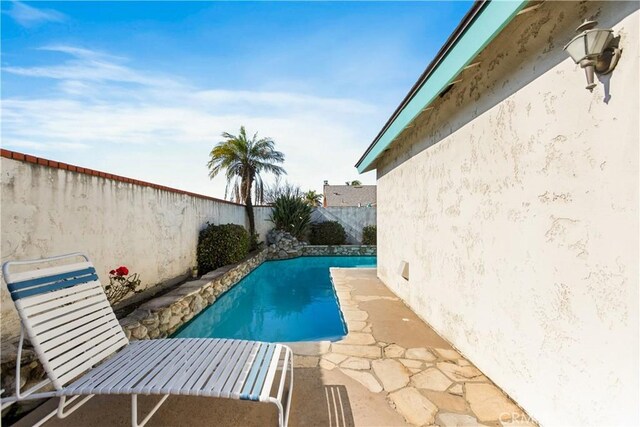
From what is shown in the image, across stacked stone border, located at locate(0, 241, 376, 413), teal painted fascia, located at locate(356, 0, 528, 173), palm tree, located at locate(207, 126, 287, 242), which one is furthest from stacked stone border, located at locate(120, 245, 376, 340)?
palm tree, located at locate(207, 126, 287, 242)

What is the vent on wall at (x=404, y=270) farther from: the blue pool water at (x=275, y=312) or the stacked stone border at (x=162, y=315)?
the stacked stone border at (x=162, y=315)

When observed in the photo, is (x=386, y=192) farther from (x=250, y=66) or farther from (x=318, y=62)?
(x=250, y=66)

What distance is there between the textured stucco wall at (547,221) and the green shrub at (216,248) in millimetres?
7900

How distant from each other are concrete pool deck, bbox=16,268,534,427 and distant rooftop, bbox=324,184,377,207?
32.4 meters

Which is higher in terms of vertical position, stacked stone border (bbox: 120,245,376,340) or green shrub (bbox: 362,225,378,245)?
green shrub (bbox: 362,225,378,245)

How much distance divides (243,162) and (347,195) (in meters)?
20.9

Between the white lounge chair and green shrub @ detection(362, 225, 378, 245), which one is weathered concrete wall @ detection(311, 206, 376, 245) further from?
the white lounge chair

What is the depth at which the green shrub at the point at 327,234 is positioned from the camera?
18922 mm

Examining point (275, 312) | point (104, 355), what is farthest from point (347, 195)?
point (104, 355)

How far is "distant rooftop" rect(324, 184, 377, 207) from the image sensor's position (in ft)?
119

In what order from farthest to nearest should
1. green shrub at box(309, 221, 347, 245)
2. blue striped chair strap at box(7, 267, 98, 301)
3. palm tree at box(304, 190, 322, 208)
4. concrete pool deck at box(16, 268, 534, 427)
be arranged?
palm tree at box(304, 190, 322, 208) → green shrub at box(309, 221, 347, 245) → concrete pool deck at box(16, 268, 534, 427) → blue striped chair strap at box(7, 267, 98, 301)

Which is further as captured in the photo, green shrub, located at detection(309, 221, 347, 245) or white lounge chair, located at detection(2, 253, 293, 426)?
green shrub, located at detection(309, 221, 347, 245)

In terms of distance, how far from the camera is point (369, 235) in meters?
19.3

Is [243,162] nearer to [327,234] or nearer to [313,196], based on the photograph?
[327,234]
